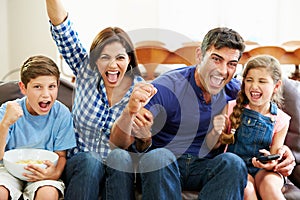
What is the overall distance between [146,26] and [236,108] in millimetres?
3594

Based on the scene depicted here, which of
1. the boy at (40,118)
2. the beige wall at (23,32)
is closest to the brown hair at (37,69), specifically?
the boy at (40,118)

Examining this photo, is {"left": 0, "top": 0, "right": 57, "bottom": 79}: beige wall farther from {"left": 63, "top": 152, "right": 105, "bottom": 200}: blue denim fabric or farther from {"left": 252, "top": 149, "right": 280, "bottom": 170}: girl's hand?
{"left": 252, "top": 149, "right": 280, "bottom": 170}: girl's hand

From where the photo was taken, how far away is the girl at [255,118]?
1.92 meters

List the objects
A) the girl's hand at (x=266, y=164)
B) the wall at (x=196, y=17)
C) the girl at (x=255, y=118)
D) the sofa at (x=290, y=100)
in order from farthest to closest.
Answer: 1. the wall at (x=196, y=17)
2. the sofa at (x=290, y=100)
3. the girl at (x=255, y=118)
4. the girl's hand at (x=266, y=164)

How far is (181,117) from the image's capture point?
1963 mm

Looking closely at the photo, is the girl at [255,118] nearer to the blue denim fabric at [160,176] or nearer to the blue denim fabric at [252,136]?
the blue denim fabric at [252,136]

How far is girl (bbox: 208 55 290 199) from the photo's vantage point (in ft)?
6.31

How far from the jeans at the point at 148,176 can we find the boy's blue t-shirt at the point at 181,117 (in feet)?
0.76

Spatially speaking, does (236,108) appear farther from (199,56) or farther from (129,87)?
(129,87)

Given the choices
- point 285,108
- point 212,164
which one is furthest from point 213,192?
point 285,108

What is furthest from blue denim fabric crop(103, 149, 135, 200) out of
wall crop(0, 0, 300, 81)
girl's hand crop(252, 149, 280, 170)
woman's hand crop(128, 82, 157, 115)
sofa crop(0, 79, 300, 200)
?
wall crop(0, 0, 300, 81)

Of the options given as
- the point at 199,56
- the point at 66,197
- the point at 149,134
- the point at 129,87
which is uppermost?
the point at 199,56

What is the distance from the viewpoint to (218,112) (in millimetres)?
1982

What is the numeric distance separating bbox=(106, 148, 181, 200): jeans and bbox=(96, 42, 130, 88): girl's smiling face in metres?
0.38
